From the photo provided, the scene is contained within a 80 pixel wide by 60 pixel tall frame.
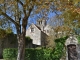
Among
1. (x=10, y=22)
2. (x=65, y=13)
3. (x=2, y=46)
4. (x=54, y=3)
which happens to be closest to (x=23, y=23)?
(x=10, y=22)

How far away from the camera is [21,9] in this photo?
19.8 metres

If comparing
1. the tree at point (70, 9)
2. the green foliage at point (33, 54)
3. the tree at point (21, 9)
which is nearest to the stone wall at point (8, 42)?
the green foliage at point (33, 54)

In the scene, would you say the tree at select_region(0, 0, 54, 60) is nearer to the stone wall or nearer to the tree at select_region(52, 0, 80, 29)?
the tree at select_region(52, 0, 80, 29)

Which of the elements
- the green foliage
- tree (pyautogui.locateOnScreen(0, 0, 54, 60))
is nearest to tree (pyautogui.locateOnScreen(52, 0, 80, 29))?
tree (pyautogui.locateOnScreen(0, 0, 54, 60))

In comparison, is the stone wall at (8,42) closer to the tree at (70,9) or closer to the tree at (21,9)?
the tree at (21,9)

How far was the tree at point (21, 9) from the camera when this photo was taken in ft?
56.6

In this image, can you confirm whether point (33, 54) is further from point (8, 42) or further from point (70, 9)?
point (8, 42)

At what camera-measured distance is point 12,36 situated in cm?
3672

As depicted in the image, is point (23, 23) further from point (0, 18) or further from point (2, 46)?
point (2, 46)

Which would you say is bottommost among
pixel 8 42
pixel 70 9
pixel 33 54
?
pixel 33 54

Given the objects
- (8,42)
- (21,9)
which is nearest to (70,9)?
(21,9)

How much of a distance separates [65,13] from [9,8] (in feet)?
20.7

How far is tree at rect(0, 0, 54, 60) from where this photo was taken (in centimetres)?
1727

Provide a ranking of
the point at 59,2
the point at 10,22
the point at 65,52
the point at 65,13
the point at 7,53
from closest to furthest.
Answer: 1. the point at 65,13
2. the point at 59,2
3. the point at 10,22
4. the point at 65,52
5. the point at 7,53
